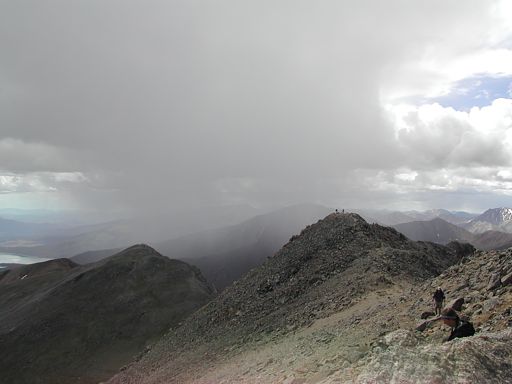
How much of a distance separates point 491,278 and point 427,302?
464 cm

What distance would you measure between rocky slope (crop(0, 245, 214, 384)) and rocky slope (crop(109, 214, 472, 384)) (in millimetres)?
30743

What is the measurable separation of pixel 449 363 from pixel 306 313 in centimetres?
2825

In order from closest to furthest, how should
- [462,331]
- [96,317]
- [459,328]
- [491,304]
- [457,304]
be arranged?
[462,331]
[459,328]
[491,304]
[457,304]
[96,317]

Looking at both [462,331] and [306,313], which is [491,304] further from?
[306,313]

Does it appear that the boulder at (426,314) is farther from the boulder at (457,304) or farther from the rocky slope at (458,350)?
the boulder at (457,304)

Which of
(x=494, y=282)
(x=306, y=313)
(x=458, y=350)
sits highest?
(x=494, y=282)

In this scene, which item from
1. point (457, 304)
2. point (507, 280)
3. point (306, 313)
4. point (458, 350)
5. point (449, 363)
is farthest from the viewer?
point (306, 313)

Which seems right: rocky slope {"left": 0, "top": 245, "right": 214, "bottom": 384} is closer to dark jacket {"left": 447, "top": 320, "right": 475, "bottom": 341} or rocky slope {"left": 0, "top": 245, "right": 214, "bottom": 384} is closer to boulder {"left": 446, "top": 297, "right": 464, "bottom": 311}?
boulder {"left": 446, "top": 297, "right": 464, "bottom": 311}

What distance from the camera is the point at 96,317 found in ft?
336

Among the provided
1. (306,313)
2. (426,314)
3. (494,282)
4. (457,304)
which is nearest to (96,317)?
(306,313)

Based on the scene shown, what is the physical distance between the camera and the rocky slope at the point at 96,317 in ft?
275

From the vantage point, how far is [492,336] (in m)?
16.0

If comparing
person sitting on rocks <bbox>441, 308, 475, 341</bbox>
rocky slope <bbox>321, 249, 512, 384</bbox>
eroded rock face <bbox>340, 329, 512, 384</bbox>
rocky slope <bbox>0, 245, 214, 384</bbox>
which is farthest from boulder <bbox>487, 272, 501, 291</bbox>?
rocky slope <bbox>0, 245, 214, 384</bbox>

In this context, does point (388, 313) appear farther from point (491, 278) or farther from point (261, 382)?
point (261, 382)
